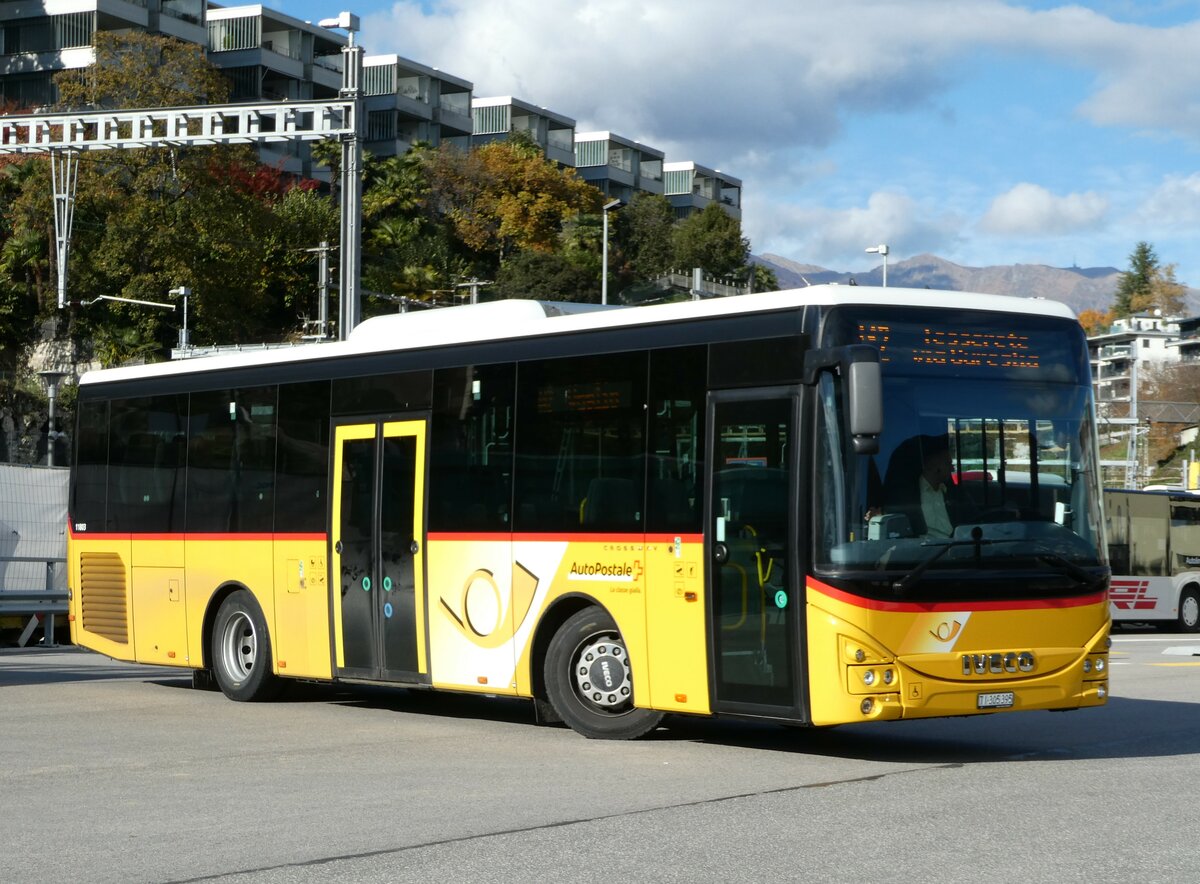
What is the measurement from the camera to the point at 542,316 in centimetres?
1373

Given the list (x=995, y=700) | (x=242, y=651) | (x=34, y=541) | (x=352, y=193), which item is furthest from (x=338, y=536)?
(x=34, y=541)

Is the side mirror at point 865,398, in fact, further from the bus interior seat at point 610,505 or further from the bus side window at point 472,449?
the bus side window at point 472,449

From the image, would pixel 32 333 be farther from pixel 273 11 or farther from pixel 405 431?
pixel 405 431

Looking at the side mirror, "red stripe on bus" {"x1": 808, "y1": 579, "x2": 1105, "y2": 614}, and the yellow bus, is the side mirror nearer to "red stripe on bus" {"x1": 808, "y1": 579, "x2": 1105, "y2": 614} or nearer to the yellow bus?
the yellow bus

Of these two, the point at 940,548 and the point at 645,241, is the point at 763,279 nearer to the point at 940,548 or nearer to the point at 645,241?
the point at 645,241

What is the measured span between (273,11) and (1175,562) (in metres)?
60.6

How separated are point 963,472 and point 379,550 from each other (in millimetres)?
5428

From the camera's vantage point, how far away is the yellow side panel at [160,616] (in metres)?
17.4

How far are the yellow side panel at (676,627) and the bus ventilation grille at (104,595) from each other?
7.75 meters

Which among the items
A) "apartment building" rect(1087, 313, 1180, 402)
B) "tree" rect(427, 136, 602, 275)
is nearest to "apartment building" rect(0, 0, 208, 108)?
"tree" rect(427, 136, 602, 275)

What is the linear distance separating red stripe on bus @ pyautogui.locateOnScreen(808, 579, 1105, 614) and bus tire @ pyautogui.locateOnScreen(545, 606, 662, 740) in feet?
6.84

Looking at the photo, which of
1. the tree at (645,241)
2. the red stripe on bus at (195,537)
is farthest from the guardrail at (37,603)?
the tree at (645,241)

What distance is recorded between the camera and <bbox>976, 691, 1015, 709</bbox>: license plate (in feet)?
37.1

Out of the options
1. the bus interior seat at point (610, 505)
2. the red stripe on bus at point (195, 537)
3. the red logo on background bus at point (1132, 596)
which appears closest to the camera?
the bus interior seat at point (610, 505)
